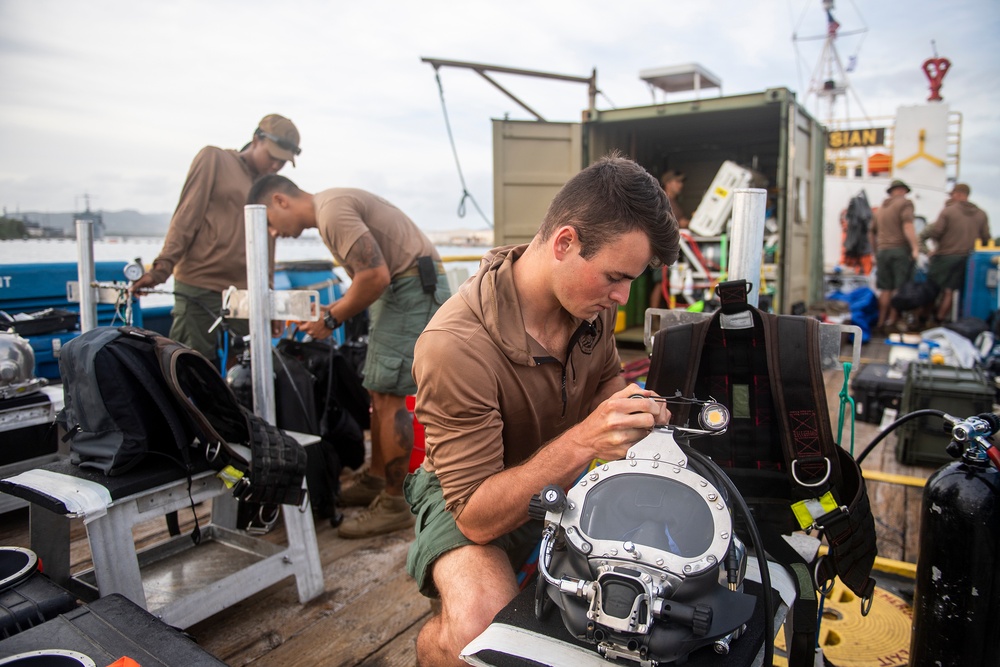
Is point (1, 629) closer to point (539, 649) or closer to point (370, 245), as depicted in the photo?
point (539, 649)

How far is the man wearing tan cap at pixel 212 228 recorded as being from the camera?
3262 mm

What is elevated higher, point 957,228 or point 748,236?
point 957,228

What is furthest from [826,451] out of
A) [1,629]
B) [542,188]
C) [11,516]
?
[542,188]

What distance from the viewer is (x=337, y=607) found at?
2.21 m

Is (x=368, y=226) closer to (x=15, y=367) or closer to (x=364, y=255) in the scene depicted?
(x=364, y=255)

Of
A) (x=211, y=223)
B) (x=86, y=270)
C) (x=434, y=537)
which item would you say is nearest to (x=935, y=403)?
(x=434, y=537)

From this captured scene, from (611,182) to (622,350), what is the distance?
533cm

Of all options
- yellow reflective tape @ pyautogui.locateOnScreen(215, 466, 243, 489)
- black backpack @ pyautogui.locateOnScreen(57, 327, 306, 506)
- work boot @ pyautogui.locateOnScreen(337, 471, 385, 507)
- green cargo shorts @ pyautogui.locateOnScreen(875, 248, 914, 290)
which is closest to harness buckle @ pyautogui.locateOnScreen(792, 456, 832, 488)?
black backpack @ pyautogui.locateOnScreen(57, 327, 306, 506)

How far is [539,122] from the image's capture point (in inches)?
226

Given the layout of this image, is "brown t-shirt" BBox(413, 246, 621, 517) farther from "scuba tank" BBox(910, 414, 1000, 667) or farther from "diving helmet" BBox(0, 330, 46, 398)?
"diving helmet" BBox(0, 330, 46, 398)

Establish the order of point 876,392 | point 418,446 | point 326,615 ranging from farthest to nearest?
point 876,392, point 418,446, point 326,615

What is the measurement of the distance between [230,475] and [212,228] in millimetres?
1882

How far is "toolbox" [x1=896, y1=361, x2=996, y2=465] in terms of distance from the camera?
3.46 meters

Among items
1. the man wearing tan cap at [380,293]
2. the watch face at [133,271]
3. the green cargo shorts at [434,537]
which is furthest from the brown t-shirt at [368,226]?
the green cargo shorts at [434,537]
